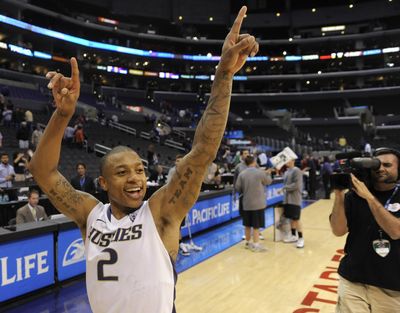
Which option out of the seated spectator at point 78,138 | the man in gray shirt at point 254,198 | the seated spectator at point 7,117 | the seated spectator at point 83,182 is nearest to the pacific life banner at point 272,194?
the man in gray shirt at point 254,198

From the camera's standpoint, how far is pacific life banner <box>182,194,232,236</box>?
8070 millimetres

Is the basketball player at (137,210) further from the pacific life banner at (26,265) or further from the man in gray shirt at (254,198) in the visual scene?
the man in gray shirt at (254,198)

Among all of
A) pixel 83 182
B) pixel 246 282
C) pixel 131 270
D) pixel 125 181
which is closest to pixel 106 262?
pixel 131 270

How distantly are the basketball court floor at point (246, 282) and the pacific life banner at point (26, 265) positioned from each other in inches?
7.5

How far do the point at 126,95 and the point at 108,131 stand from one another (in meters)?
15.5

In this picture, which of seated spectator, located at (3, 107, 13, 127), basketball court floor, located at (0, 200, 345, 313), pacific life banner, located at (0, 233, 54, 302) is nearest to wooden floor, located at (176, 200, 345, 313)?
basketball court floor, located at (0, 200, 345, 313)

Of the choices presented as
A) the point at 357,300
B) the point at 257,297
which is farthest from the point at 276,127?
the point at 357,300

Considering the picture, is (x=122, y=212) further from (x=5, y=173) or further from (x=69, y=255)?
(x=5, y=173)

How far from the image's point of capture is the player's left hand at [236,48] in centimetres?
142

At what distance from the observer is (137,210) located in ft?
5.12

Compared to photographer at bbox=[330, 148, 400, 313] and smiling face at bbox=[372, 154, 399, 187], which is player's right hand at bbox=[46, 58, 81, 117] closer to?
photographer at bbox=[330, 148, 400, 313]

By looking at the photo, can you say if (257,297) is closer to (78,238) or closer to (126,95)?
(78,238)

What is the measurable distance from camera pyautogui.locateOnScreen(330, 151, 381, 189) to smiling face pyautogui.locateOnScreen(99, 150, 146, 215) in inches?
53.1

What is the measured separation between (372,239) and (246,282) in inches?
134
